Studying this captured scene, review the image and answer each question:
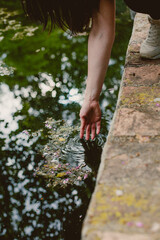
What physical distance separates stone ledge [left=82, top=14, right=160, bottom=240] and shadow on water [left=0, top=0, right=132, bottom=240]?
462mm

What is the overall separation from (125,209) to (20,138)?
136 cm

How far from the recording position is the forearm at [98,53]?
146 cm

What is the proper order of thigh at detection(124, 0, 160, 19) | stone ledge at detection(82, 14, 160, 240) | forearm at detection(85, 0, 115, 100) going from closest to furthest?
stone ledge at detection(82, 14, 160, 240) < forearm at detection(85, 0, 115, 100) < thigh at detection(124, 0, 160, 19)

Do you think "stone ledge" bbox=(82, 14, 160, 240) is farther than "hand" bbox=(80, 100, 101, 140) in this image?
No

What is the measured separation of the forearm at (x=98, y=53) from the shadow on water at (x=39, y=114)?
0.58m

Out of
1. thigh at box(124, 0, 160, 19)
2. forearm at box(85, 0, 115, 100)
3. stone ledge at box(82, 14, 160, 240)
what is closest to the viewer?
stone ledge at box(82, 14, 160, 240)

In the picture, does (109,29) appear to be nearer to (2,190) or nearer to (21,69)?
(2,190)

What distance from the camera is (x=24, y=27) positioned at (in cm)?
473

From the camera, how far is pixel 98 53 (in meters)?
1.46

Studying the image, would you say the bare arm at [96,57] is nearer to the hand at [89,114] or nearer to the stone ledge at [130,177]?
the hand at [89,114]

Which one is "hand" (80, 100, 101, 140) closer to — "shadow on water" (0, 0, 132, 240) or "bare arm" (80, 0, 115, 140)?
"bare arm" (80, 0, 115, 140)

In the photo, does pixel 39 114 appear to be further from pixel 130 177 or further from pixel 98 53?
pixel 130 177

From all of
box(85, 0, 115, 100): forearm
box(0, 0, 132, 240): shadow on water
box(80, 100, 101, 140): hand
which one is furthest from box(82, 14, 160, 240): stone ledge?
box(0, 0, 132, 240): shadow on water

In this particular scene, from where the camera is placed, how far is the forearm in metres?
1.46
